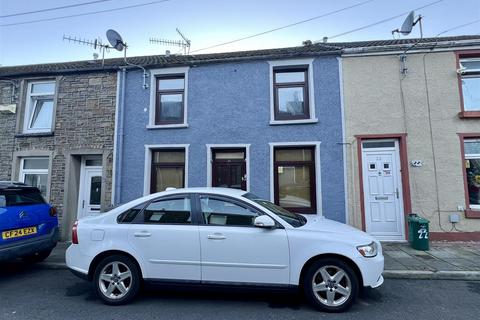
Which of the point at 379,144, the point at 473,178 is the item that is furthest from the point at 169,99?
the point at 473,178

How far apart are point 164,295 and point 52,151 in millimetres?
6826

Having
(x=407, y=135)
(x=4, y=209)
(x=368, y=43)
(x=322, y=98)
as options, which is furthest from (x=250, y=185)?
(x=368, y=43)

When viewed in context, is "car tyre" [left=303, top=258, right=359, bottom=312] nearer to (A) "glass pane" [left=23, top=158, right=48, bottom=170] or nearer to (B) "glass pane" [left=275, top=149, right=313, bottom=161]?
(B) "glass pane" [left=275, top=149, right=313, bottom=161]

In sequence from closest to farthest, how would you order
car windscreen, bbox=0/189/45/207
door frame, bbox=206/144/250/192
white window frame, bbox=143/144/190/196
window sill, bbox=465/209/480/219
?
car windscreen, bbox=0/189/45/207 < window sill, bbox=465/209/480/219 < door frame, bbox=206/144/250/192 < white window frame, bbox=143/144/190/196

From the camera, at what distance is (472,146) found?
23.8 ft

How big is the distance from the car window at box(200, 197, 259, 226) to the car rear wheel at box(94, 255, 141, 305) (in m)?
1.33

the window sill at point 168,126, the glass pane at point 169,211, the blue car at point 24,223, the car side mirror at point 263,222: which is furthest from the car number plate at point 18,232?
the car side mirror at point 263,222

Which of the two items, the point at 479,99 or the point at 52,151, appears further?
the point at 52,151

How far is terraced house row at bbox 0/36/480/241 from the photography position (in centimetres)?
727

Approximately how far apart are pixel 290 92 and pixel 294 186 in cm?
287

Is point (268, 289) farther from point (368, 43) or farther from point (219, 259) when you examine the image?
point (368, 43)

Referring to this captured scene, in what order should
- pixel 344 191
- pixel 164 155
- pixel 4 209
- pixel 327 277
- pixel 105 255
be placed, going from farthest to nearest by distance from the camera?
pixel 164 155
pixel 344 191
pixel 4 209
pixel 105 255
pixel 327 277

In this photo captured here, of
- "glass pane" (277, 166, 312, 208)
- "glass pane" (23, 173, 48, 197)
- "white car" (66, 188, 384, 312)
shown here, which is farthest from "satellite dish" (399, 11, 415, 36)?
"glass pane" (23, 173, 48, 197)

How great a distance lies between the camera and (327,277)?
367 centimetres
